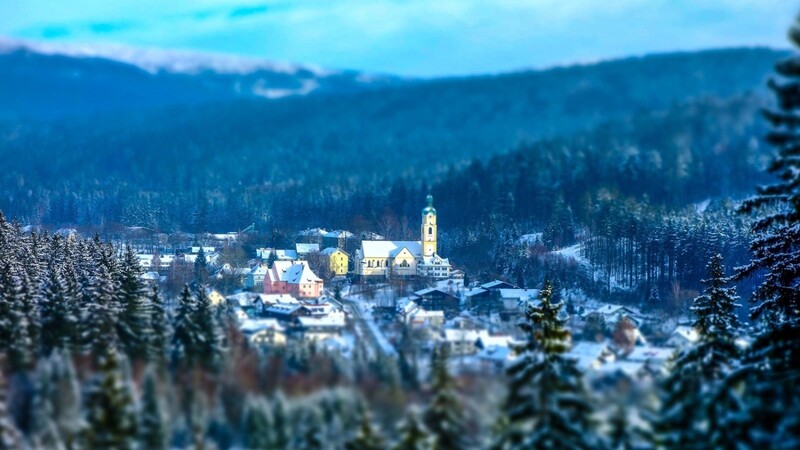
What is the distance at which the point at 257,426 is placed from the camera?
15023mm

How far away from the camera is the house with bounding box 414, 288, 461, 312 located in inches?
1519

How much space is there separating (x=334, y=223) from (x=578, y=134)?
17477 mm

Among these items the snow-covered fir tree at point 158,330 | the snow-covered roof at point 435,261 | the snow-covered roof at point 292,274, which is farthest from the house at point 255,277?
the snow-covered fir tree at point 158,330

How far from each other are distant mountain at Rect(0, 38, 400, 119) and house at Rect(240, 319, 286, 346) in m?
131

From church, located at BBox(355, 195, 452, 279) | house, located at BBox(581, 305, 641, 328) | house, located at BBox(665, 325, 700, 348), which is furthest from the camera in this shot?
church, located at BBox(355, 195, 452, 279)

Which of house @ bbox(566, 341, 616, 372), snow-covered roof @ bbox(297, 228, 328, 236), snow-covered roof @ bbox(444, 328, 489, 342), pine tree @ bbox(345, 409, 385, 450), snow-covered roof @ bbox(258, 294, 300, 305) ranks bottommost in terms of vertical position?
pine tree @ bbox(345, 409, 385, 450)

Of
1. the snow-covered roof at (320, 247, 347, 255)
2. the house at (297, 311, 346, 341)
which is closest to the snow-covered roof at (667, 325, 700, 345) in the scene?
the house at (297, 311, 346, 341)

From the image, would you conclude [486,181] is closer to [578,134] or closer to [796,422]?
[578,134]

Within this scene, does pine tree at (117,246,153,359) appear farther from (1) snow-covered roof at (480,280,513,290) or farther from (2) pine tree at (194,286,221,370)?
(1) snow-covered roof at (480,280,513,290)

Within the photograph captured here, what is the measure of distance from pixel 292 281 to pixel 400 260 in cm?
1124

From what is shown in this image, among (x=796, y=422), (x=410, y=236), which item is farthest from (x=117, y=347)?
(x=410, y=236)

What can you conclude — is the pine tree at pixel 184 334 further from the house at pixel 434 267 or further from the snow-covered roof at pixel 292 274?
the house at pixel 434 267

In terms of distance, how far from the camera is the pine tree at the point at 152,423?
14836 millimetres

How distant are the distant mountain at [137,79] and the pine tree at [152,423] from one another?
141007 mm
